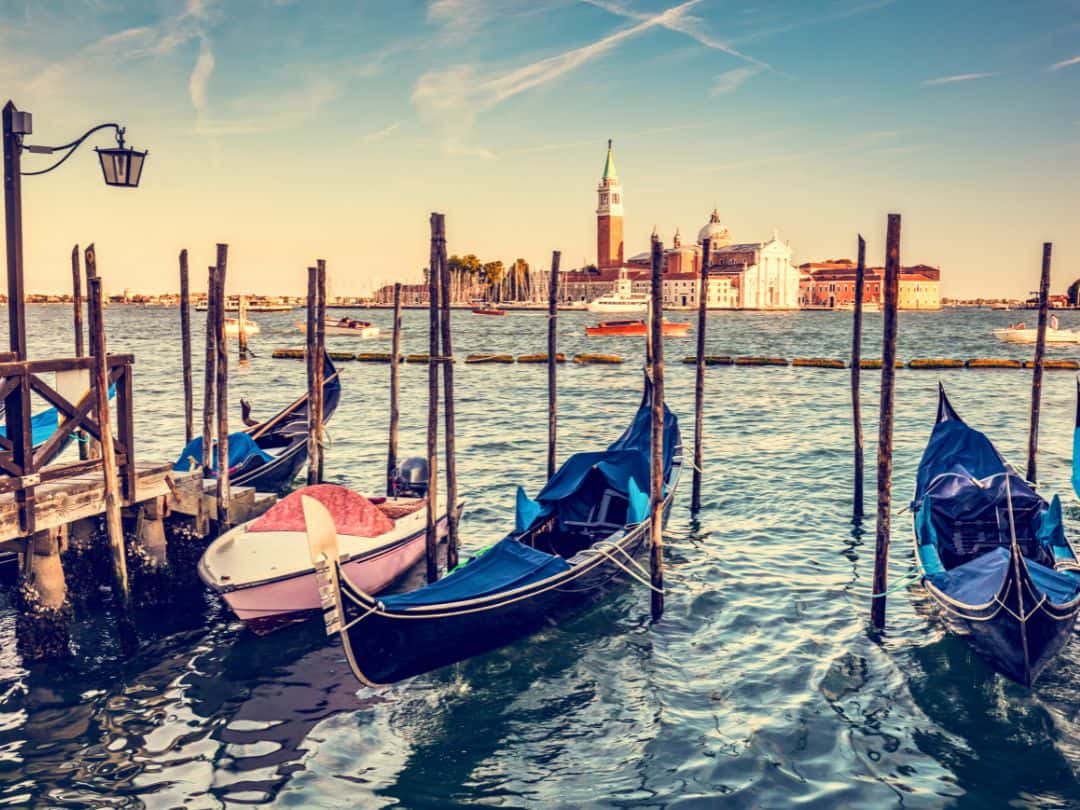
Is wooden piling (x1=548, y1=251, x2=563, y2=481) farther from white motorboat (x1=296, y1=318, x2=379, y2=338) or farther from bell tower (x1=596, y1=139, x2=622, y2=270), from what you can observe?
bell tower (x1=596, y1=139, x2=622, y2=270)

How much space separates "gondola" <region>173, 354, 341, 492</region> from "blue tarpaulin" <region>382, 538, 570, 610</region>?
11.9 feet

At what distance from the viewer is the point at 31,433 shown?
6730 mm

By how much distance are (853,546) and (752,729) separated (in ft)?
14.9

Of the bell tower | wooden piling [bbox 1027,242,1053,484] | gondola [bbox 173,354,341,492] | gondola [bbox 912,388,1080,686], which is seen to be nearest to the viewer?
gondola [bbox 912,388,1080,686]

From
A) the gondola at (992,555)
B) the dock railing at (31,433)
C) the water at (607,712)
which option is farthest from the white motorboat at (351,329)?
the dock railing at (31,433)

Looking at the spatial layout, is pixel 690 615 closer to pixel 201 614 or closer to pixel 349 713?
pixel 349 713

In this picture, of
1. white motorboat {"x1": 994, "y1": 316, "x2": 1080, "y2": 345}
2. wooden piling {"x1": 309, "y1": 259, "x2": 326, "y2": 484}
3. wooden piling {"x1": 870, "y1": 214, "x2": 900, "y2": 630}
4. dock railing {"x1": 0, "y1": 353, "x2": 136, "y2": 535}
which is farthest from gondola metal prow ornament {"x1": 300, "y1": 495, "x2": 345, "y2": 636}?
white motorboat {"x1": 994, "y1": 316, "x2": 1080, "y2": 345}

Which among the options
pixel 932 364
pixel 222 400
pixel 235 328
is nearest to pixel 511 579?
pixel 222 400

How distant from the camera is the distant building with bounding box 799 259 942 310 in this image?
12612 cm

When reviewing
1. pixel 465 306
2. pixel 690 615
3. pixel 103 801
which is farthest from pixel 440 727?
pixel 465 306

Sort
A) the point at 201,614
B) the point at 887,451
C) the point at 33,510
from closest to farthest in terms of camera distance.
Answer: the point at 33,510 → the point at 887,451 → the point at 201,614

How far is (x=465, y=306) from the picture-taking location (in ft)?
401

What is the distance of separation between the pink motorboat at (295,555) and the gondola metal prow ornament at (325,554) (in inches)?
61.1

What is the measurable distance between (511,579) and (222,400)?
3806 mm
